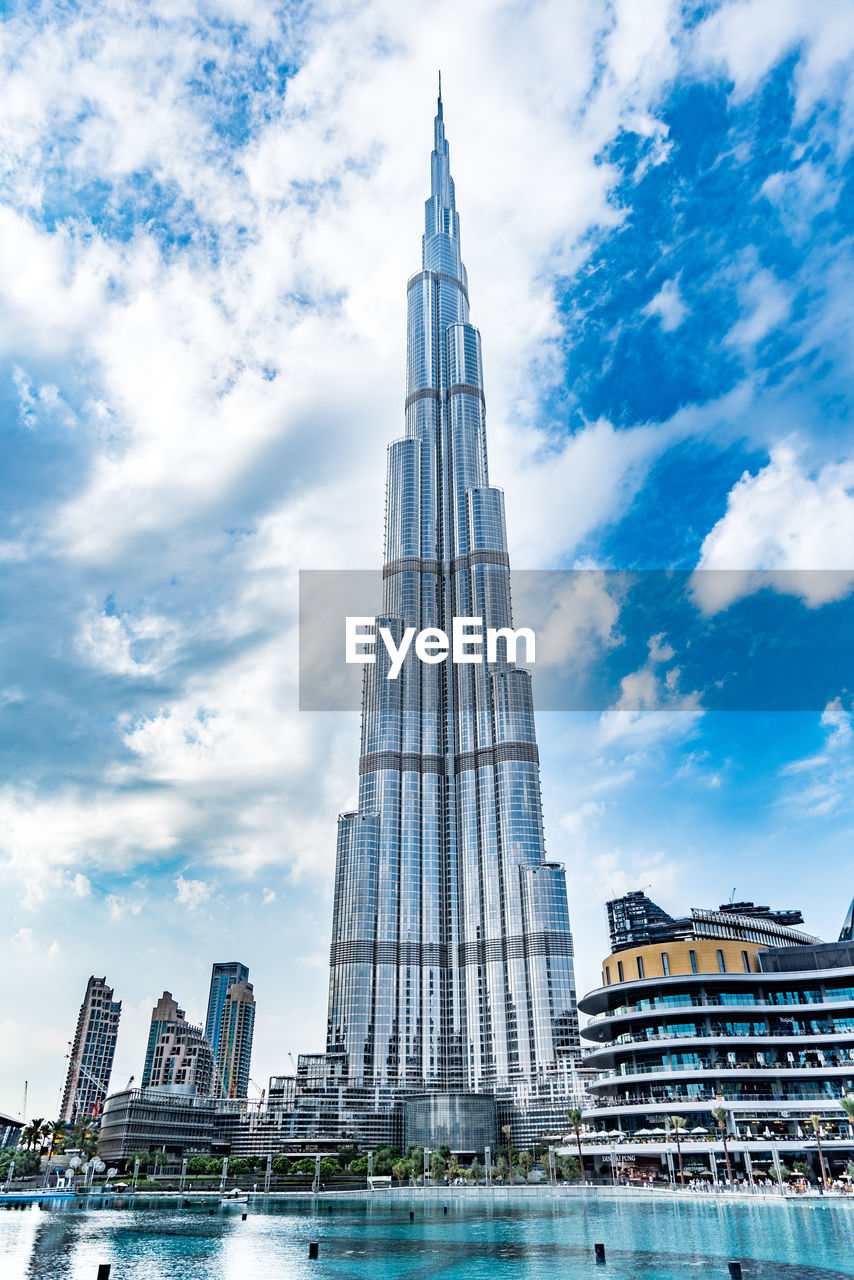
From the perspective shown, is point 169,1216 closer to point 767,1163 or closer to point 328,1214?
point 328,1214

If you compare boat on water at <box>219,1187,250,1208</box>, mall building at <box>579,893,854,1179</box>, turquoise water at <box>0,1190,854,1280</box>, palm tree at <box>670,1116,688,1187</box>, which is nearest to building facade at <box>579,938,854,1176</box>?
mall building at <box>579,893,854,1179</box>

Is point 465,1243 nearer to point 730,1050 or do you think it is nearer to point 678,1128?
point 678,1128

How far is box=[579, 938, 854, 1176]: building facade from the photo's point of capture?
144m

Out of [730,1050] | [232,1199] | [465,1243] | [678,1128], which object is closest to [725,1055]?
[730,1050]

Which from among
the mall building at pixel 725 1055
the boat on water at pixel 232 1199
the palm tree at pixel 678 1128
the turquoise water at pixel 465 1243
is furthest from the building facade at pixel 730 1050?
the boat on water at pixel 232 1199

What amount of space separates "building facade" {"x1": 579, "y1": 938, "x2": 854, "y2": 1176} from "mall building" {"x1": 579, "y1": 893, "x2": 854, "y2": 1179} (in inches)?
7.6

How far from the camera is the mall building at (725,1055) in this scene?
468 feet

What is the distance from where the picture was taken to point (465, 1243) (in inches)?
3189

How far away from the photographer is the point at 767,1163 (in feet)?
452

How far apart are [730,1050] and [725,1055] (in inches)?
54.7

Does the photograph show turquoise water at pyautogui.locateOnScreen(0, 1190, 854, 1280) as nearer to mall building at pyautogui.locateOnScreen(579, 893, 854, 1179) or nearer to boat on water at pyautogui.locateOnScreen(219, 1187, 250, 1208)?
mall building at pyautogui.locateOnScreen(579, 893, 854, 1179)

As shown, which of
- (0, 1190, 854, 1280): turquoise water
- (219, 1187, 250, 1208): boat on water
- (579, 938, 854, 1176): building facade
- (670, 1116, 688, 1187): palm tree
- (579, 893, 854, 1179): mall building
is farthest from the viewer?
(219, 1187, 250, 1208): boat on water

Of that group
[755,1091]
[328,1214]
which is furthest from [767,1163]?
[328,1214]

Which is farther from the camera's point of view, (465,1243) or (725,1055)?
(725,1055)
